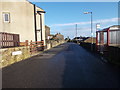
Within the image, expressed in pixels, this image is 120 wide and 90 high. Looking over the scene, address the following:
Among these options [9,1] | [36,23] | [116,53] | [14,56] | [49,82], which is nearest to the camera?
[49,82]

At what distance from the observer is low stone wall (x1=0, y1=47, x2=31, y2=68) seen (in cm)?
987

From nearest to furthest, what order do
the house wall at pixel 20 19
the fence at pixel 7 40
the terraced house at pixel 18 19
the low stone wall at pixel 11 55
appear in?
the low stone wall at pixel 11 55, the fence at pixel 7 40, the terraced house at pixel 18 19, the house wall at pixel 20 19

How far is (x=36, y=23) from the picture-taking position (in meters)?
26.8

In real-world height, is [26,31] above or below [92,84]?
above

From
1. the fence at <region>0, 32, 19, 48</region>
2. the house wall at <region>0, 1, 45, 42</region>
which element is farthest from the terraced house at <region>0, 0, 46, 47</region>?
the fence at <region>0, 32, 19, 48</region>

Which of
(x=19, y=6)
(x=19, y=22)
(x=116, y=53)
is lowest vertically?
(x=116, y=53)

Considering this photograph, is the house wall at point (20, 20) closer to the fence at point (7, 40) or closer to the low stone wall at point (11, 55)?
the fence at point (7, 40)

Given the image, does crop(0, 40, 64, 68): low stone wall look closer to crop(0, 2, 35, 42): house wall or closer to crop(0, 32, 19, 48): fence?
crop(0, 32, 19, 48): fence

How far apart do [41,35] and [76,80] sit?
2237 centimetres

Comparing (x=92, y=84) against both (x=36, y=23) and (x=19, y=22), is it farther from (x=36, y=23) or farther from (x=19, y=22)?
(x=36, y=23)

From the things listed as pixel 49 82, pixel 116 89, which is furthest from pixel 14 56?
pixel 116 89

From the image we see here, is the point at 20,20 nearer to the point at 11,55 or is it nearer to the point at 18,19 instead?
the point at 18,19

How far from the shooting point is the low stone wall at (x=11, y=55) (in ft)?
32.4

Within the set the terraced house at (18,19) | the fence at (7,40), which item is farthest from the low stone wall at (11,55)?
the terraced house at (18,19)
